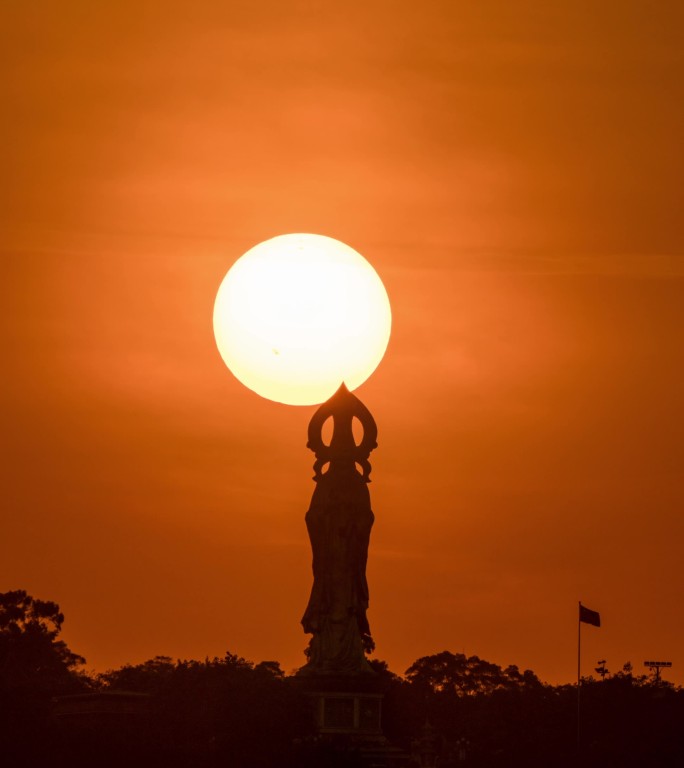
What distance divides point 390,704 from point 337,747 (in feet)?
62.8

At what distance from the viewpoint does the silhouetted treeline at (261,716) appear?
2279 inches

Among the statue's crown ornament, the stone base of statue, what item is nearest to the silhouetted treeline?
the stone base of statue

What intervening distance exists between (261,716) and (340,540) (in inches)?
239

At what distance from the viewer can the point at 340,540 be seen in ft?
200

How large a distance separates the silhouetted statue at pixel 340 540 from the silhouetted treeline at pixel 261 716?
190cm

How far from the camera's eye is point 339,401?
2443 inches

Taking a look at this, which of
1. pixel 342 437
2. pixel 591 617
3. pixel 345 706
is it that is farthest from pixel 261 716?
pixel 591 617

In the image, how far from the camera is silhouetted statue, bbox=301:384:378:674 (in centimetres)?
5975

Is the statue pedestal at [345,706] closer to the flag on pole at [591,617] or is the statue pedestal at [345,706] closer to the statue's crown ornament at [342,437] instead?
the statue's crown ornament at [342,437]

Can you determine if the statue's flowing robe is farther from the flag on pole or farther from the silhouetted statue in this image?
the flag on pole

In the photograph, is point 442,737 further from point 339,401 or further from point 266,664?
point 339,401

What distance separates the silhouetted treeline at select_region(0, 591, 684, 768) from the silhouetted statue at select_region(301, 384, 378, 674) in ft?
6.25

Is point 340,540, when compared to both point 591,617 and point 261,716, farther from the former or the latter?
point 591,617

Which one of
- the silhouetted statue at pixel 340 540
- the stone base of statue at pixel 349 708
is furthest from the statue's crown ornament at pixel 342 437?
the stone base of statue at pixel 349 708
